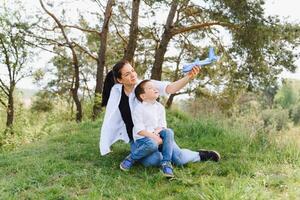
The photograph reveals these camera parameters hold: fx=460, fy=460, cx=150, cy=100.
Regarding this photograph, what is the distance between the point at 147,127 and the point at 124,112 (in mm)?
429

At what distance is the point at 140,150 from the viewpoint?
17.7 feet

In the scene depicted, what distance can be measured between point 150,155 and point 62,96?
21.9 metres

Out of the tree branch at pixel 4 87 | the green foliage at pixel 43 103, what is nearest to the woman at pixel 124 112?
the tree branch at pixel 4 87

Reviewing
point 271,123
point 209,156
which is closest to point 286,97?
point 271,123

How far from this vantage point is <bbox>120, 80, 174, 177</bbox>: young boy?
534 cm

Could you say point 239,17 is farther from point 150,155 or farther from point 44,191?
point 44,191

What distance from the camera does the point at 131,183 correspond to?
496cm

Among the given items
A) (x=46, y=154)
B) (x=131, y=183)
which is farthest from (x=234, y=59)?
(x=131, y=183)

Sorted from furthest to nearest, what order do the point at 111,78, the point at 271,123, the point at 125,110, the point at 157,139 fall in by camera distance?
the point at 271,123 → the point at 111,78 → the point at 125,110 → the point at 157,139

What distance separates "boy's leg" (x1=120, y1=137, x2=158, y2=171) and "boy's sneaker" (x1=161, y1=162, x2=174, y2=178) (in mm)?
315

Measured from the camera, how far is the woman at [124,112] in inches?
216

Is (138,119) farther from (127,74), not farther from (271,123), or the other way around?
(271,123)

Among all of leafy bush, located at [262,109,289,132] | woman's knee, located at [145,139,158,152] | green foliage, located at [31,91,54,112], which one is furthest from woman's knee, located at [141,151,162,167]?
green foliage, located at [31,91,54,112]

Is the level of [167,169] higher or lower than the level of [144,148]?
lower
